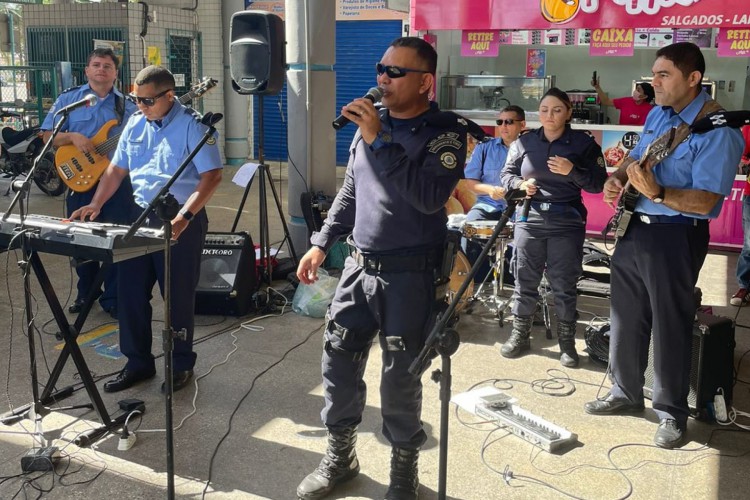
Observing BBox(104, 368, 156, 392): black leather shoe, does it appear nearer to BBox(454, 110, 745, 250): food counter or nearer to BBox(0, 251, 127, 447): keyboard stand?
BBox(0, 251, 127, 447): keyboard stand

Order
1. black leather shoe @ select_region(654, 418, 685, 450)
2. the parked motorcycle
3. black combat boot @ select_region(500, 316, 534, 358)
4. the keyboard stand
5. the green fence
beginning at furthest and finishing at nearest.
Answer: the green fence
the parked motorcycle
black combat boot @ select_region(500, 316, 534, 358)
black leather shoe @ select_region(654, 418, 685, 450)
the keyboard stand

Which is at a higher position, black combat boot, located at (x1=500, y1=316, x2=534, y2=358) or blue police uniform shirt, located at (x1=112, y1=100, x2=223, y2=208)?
blue police uniform shirt, located at (x1=112, y1=100, x2=223, y2=208)

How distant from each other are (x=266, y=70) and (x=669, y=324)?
13.0 ft

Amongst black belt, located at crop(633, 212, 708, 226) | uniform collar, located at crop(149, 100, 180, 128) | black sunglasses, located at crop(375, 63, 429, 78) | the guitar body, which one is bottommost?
black belt, located at crop(633, 212, 708, 226)

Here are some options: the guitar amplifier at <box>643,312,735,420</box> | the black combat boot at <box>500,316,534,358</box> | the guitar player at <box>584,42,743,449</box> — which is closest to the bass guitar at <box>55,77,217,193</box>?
the black combat boot at <box>500,316,534,358</box>

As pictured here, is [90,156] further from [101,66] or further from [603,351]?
[603,351]

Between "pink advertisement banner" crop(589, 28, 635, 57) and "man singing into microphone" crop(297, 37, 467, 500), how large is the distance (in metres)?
5.82

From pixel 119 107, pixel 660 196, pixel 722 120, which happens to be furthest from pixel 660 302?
pixel 119 107

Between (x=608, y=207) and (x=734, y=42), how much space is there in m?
2.21

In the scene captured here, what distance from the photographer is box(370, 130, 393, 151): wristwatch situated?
2.83 m

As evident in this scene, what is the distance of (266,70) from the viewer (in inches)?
248

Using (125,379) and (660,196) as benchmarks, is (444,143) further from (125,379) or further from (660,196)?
(125,379)

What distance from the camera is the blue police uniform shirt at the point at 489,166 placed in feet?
21.1

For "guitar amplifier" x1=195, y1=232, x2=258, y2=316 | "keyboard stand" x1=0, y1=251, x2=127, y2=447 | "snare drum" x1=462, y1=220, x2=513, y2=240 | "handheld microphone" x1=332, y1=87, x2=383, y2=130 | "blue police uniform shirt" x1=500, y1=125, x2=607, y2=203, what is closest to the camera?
"handheld microphone" x1=332, y1=87, x2=383, y2=130
